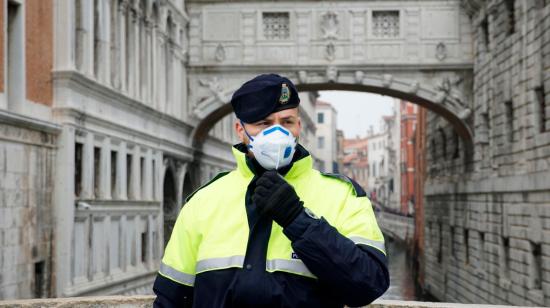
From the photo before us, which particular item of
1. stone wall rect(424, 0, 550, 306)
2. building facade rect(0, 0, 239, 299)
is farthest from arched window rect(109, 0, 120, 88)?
stone wall rect(424, 0, 550, 306)

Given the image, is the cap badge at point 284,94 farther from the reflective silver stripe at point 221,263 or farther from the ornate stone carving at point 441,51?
the ornate stone carving at point 441,51

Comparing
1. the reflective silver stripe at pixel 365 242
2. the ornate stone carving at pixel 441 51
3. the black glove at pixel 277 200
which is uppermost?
the ornate stone carving at pixel 441 51

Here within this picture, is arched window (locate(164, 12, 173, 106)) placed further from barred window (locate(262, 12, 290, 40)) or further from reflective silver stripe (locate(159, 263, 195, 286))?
reflective silver stripe (locate(159, 263, 195, 286))

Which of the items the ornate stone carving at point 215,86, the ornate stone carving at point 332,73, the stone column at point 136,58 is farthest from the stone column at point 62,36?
the ornate stone carving at point 332,73

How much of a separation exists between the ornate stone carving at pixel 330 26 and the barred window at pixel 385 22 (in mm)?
959

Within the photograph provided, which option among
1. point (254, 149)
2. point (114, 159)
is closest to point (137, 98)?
point (114, 159)

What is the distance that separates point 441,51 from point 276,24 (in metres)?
4.16

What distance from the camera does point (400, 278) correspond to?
36.1 meters

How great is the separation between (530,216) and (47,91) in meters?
8.53

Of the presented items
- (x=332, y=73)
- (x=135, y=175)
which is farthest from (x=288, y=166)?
(x=332, y=73)

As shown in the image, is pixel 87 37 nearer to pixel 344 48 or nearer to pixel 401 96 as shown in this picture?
pixel 344 48

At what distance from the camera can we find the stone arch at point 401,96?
2142 cm

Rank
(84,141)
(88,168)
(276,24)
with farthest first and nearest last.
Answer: (276,24) → (88,168) → (84,141)

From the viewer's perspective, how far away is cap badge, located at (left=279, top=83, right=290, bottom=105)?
290cm
